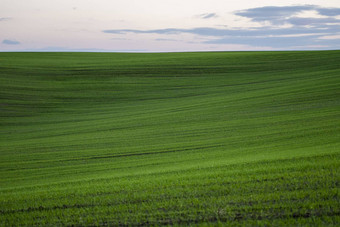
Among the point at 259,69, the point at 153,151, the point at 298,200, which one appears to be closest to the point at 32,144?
the point at 153,151

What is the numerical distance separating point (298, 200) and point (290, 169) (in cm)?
185

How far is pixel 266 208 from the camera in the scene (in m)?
6.07

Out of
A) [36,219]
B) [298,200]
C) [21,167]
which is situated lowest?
[21,167]

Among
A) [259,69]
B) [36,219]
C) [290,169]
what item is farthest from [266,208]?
[259,69]

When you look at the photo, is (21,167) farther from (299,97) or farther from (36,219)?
(299,97)

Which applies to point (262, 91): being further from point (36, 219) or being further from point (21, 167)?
point (36, 219)

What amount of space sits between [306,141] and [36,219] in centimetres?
874

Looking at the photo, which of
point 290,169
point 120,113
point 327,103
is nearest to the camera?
point 290,169

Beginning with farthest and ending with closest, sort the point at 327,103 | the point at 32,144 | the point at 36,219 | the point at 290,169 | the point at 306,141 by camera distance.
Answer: the point at 327,103 < the point at 32,144 < the point at 306,141 < the point at 290,169 < the point at 36,219

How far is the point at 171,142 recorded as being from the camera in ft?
48.5

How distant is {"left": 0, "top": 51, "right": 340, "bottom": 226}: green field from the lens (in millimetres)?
6484

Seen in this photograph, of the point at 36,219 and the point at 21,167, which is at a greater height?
the point at 36,219

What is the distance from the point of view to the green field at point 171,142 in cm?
648

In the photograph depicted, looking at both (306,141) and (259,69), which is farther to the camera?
(259,69)
